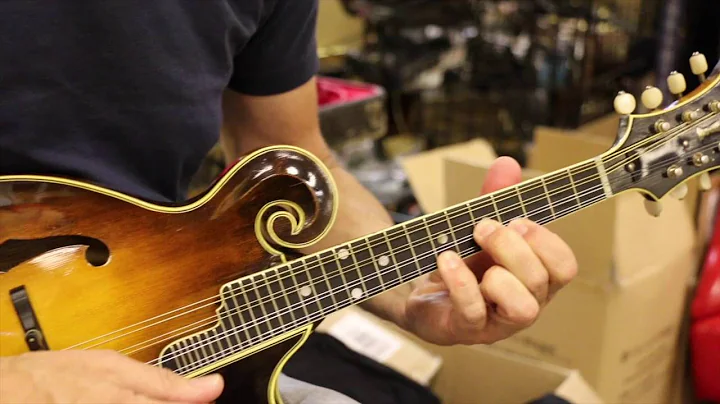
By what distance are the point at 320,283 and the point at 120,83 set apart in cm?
31

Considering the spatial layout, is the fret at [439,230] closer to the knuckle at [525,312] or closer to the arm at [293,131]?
the knuckle at [525,312]

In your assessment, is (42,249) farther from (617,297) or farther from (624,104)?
(617,297)

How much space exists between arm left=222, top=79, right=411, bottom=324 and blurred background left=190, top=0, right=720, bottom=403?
0.70ft

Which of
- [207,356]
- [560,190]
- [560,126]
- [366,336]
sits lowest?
[560,126]

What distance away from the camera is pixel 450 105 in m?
2.36

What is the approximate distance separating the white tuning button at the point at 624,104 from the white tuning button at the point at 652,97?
0.05 feet

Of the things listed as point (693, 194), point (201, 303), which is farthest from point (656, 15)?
point (201, 303)

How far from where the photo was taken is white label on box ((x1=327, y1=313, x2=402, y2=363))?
109 cm

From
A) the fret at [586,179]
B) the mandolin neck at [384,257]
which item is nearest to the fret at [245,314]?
the mandolin neck at [384,257]

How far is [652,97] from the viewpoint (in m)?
0.59

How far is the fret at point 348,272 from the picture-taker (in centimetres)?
58

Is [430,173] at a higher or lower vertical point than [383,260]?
lower

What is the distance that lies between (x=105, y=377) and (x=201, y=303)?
0.11 m

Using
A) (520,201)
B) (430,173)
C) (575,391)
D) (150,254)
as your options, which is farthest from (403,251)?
(430,173)
